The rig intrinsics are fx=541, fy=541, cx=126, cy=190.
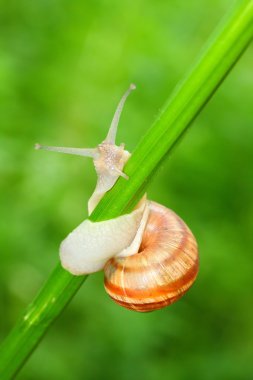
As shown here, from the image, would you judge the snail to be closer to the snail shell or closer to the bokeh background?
the snail shell

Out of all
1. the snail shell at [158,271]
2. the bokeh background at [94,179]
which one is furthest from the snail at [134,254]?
the bokeh background at [94,179]

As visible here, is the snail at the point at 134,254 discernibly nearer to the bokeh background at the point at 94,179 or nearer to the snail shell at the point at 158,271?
the snail shell at the point at 158,271

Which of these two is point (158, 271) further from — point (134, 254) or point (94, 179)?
point (94, 179)

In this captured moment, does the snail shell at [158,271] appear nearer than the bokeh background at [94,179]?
Yes

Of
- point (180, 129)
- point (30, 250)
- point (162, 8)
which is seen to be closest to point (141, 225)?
point (180, 129)

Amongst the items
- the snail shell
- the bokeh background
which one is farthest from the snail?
the bokeh background

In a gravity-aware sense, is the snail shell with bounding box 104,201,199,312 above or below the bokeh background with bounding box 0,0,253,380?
above

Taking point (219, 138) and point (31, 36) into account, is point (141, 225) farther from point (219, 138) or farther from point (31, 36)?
point (31, 36)
